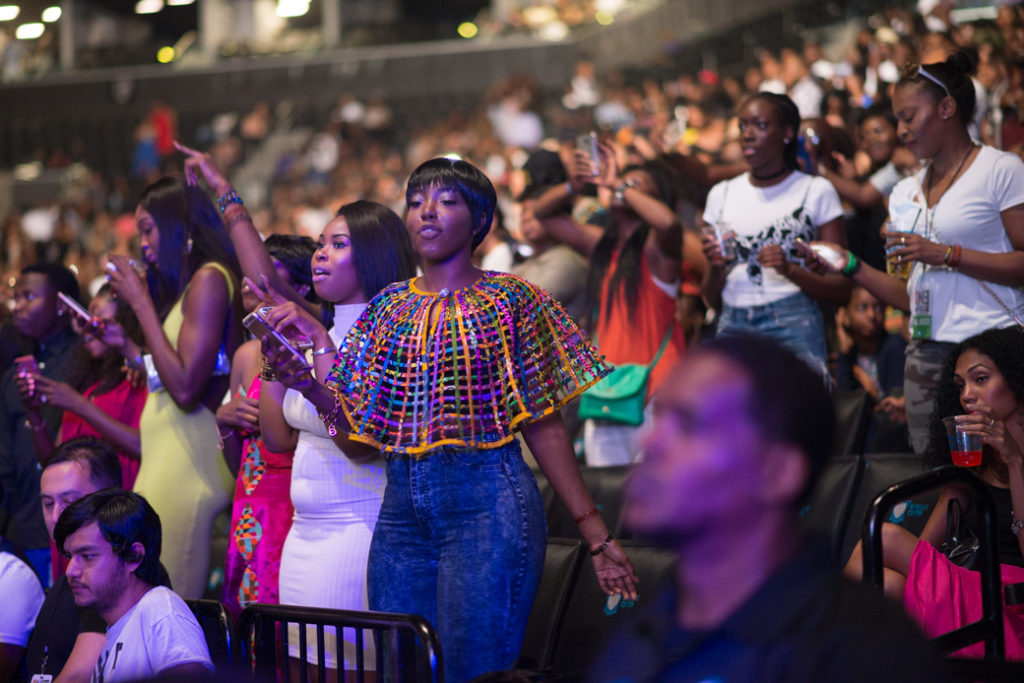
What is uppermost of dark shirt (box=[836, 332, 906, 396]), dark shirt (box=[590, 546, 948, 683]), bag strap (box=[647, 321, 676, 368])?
bag strap (box=[647, 321, 676, 368])

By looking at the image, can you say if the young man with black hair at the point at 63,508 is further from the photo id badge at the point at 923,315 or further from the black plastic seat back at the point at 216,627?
the photo id badge at the point at 923,315

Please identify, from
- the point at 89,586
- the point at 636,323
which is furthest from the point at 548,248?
the point at 89,586

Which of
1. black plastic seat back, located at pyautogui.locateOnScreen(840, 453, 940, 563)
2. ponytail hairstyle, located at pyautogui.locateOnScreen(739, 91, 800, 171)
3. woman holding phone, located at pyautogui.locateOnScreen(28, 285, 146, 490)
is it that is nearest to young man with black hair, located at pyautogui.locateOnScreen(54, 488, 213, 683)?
woman holding phone, located at pyautogui.locateOnScreen(28, 285, 146, 490)

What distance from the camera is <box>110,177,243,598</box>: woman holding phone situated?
357cm

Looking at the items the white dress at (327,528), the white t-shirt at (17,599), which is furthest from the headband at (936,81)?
the white t-shirt at (17,599)

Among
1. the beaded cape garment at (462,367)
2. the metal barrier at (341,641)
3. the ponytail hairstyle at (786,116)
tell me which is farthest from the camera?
the ponytail hairstyle at (786,116)

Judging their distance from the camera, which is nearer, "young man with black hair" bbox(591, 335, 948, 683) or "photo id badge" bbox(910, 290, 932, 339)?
"young man with black hair" bbox(591, 335, 948, 683)

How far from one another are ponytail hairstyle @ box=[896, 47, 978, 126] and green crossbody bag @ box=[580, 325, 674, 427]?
127 centimetres

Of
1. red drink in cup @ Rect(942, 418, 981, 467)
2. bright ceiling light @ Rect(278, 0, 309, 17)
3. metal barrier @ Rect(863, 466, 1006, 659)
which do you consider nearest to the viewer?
metal barrier @ Rect(863, 466, 1006, 659)

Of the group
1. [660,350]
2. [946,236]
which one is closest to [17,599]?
[660,350]

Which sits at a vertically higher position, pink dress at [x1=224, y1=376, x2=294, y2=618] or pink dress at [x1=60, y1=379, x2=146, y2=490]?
pink dress at [x1=60, y1=379, x2=146, y2=490]

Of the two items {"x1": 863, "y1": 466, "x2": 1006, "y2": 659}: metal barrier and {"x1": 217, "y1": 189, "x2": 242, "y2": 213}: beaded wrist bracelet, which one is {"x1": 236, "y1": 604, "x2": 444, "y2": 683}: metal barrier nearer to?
{"x1": 863, "y1": 466, "x2": 1006, "y2": 659}: metal barrier

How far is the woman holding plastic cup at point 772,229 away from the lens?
3908 millimetres

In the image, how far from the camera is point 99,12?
74.9 feet
